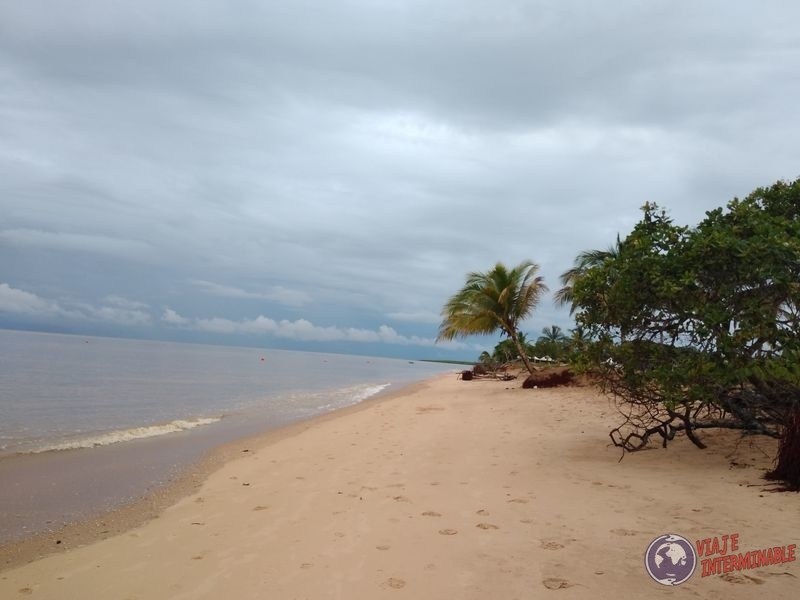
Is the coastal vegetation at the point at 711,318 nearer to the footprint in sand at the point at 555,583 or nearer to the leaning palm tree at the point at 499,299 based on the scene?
the footprint in sand at the point at 555,583

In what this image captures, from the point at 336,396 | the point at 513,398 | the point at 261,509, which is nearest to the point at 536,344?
the point at 336,396

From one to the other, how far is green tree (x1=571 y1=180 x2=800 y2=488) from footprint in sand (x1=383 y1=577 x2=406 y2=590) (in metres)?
4.41

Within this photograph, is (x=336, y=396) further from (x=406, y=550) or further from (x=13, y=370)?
(x=406, y=550)

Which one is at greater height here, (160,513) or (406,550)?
(406,550)

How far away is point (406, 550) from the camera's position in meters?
4.27

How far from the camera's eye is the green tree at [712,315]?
6.16m

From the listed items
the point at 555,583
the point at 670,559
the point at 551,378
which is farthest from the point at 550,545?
the point at 551,378

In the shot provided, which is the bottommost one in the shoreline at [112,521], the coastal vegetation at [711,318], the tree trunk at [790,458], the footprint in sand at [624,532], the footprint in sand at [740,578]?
the shoreline at [112,521]

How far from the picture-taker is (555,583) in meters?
3.51

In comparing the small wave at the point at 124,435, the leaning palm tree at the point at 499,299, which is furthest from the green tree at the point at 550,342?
the small wave at the point at 124,435

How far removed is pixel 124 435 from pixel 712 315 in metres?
12.4

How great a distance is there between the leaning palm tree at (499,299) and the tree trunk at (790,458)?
18962 millimetres

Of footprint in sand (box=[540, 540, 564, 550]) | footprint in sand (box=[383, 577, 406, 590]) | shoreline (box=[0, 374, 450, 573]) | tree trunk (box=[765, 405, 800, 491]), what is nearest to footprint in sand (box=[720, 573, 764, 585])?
footprint in sand (box=[540, 540, 564, 550])

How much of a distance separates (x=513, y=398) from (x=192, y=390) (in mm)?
16134
